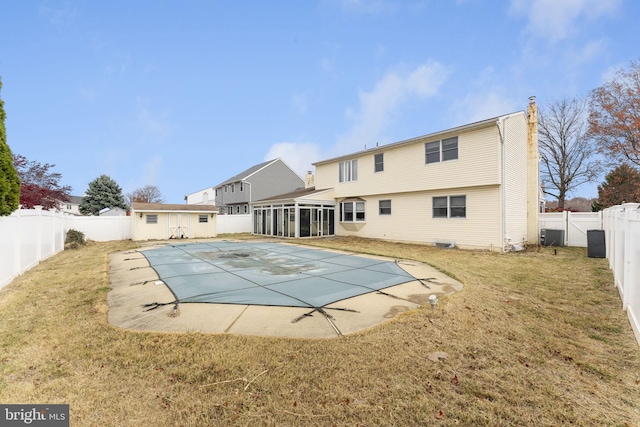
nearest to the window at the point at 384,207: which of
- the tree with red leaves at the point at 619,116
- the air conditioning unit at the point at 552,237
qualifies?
the air conditioning unit at the point at 552,237

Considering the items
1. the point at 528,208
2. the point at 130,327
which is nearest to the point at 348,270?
the point at 130,327

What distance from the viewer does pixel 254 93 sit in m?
22.0

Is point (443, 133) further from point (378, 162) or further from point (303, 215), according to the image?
point (303, 215)

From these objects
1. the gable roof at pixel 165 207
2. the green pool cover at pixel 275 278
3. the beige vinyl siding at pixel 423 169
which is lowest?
the green pool cover at pixel 275 278

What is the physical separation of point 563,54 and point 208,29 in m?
19.3

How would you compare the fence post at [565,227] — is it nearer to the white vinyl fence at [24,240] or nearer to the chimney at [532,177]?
the chimney at [532,177]

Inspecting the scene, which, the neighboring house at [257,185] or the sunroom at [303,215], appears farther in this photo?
the neighboring house at [257,185]

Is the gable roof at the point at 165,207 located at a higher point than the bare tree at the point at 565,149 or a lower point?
lower

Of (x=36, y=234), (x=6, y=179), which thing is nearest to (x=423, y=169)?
(x=6, y=179)

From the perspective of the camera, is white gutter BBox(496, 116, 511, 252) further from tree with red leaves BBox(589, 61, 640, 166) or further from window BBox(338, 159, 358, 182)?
tree with red leaves BBox(589, 61, 640, 166)

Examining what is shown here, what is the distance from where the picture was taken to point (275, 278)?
7160mm

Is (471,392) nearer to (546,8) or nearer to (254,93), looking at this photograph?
(546,8)

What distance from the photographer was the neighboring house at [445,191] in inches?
497

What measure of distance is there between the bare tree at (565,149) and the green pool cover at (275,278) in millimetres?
28171
